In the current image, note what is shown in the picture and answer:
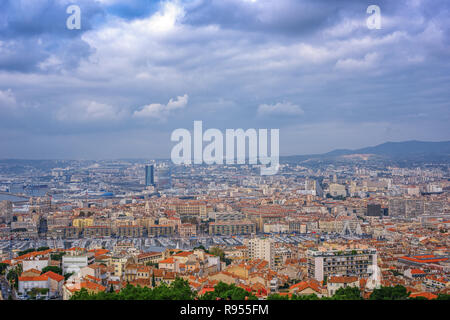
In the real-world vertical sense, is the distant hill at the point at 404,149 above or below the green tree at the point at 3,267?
above

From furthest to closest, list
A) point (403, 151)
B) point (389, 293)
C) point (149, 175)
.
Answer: point (149, 175), point (403, 151), point (389, 293)

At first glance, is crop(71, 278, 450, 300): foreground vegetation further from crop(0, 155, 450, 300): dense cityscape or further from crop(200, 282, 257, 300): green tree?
crop(0, 155, 450, 300): dense cityscape

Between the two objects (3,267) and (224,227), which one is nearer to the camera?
(3,267)

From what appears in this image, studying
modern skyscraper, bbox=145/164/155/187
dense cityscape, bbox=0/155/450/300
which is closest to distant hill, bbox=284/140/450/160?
dense cityscape, bbox=0/155/450/300

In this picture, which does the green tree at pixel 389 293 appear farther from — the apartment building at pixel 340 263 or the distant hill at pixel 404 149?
the distant hill at pixel 404 149

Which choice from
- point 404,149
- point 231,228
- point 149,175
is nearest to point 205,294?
point 231,228

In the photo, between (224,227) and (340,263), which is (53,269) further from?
(224,227)

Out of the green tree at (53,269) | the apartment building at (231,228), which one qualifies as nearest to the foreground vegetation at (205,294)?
the green tree at (53,269)
